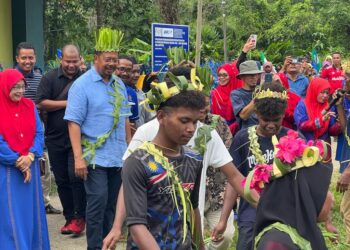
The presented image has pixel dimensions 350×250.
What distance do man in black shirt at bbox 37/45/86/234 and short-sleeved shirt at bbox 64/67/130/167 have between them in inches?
41.5

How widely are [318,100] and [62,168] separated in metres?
3.15

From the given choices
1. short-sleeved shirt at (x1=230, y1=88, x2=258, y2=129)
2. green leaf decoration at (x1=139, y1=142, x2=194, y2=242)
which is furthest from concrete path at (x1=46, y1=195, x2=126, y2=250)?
green leaf decoration at (x1=139, y1=142, x2=194, y2=242)

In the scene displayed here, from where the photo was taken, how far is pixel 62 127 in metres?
6.81

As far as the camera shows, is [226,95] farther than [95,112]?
Yes

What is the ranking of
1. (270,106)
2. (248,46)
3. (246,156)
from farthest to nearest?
1. (248,46)
2. (246,156)
3. (270,106)

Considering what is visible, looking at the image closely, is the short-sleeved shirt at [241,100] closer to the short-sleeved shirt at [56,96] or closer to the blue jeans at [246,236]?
the short-sleeved shirt at [56,96]

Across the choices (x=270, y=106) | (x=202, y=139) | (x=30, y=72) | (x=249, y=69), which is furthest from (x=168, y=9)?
(x=202, y=139)

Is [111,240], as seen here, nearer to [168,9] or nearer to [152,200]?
[152,200]

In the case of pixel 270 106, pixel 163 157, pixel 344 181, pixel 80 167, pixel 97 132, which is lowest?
pixel 344 181

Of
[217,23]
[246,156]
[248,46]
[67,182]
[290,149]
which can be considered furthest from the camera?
[217,23]

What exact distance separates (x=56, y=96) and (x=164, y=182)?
391 cm

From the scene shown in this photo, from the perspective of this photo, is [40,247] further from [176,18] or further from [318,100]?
[176,18]

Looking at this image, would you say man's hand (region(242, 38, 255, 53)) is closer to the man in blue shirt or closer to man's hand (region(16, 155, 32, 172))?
the man in blue shirt

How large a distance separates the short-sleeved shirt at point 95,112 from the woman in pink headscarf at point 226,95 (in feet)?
5.96
